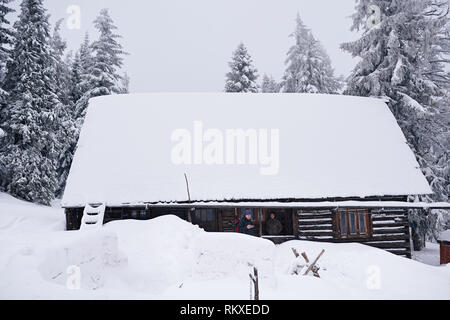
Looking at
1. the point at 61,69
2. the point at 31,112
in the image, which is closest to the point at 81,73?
the point at 61,69

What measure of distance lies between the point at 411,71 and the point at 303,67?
10230mm

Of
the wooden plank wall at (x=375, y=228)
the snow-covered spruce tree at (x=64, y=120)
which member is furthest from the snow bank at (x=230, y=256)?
the snow-covered spruce tree at (x=64, y=120)

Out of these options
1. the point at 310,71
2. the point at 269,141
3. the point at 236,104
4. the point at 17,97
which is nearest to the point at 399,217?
the point at 269,141

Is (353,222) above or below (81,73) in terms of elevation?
below

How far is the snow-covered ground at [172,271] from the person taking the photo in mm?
4754

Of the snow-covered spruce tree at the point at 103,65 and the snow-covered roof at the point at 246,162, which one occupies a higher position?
the snow-covered spruce tree at the point at 103,65

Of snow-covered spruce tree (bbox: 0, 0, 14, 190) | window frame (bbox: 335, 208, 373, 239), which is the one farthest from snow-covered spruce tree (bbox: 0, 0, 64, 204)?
window frame (bbox: 335, 208, 373, 239)

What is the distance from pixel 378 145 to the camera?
46.2ft

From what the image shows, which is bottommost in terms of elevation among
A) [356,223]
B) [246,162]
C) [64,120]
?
[356,223]

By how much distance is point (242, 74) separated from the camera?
81.2 feet

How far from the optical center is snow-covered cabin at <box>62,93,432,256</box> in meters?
11.4

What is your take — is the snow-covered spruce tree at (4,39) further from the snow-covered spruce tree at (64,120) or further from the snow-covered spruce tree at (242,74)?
the snow-covered spruce tree at (242,74)

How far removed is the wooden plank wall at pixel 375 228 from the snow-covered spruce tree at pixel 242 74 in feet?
48.7

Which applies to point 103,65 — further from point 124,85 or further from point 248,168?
point 248,168
